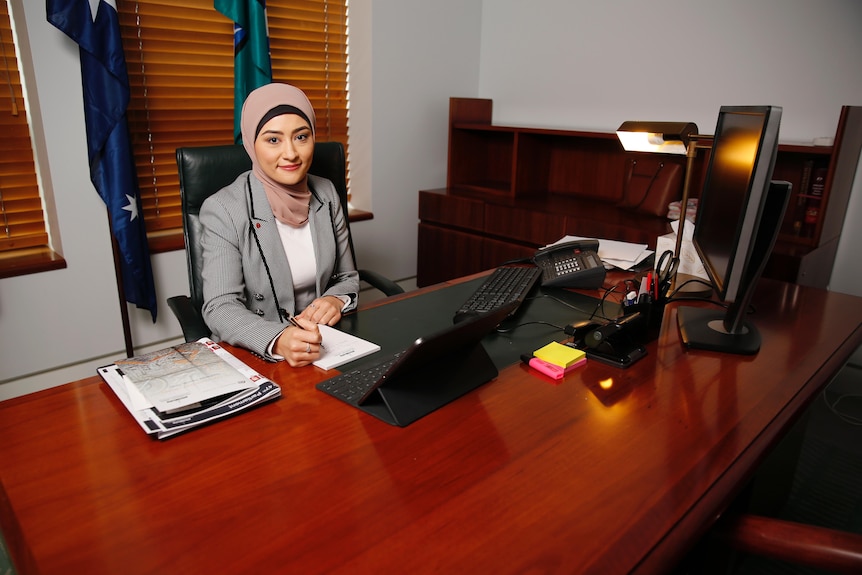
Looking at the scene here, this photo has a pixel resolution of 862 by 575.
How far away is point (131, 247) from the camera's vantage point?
227 cm

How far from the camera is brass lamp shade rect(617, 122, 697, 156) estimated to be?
160 centimetres

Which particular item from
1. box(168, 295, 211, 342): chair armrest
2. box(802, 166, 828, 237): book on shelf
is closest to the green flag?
box(168, 295, 211, 342): chair armrest

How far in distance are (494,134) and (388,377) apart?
2622mm

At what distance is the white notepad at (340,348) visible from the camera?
1.27m

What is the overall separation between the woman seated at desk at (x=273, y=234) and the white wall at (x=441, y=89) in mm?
951

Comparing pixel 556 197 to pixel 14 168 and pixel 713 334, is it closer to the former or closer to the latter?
pixel 713 334

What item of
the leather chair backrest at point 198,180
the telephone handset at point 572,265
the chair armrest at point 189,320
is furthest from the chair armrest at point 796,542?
the leather chair backrest at point 198,180

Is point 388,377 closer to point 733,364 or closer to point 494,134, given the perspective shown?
point 733,364

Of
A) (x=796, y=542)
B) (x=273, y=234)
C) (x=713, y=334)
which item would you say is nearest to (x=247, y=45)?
(x=273, y=234)

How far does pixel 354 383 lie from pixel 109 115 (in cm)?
159

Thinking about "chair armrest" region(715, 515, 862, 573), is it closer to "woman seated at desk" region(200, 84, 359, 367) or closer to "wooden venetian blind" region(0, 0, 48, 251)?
"woman seated at desk" region(200, 84, 359, 367)

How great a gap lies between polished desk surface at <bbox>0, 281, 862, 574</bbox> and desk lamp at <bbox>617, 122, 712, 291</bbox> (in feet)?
2.10

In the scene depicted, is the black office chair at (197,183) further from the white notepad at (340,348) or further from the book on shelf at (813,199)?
the book on shelf at (813,199)

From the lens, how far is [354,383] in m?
1.16
